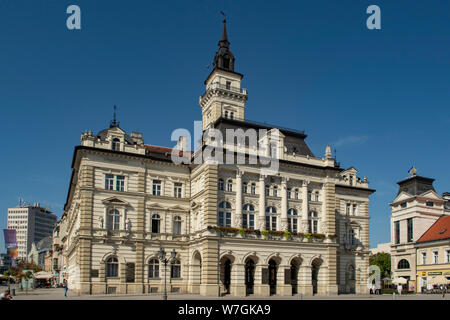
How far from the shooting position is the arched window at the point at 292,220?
1991 inches

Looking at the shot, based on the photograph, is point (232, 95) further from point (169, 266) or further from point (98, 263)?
point (98, 263)

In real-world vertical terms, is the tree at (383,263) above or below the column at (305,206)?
below

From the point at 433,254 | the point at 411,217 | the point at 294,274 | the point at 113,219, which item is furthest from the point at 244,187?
the point at 411,217

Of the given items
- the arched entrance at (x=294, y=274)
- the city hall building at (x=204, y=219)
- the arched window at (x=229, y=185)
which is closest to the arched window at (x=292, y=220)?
A: the city hall building at (x=204, y=219)

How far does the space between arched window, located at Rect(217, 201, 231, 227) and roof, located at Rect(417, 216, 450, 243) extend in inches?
1468

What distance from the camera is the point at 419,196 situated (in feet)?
241

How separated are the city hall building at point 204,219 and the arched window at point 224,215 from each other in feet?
0.35

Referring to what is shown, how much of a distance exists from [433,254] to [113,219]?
163ft

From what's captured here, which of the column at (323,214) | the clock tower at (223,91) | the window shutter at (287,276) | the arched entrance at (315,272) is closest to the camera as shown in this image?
the window shutter at (287,276)

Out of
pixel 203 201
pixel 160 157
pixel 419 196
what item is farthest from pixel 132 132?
pixel 419 196

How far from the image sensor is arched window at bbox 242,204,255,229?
1896 inches

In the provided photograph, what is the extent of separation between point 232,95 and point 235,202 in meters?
17.5

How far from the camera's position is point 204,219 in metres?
46.4

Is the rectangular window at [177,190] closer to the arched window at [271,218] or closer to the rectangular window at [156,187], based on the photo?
the rectangular window at [156,187]
